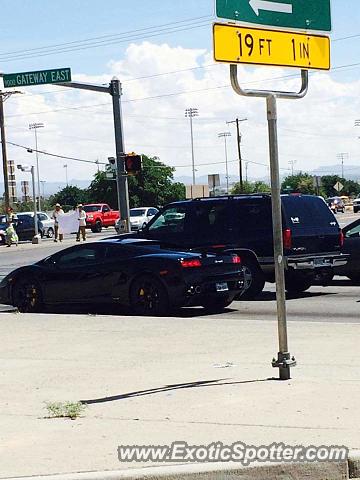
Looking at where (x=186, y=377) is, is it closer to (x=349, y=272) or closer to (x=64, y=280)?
(x=64, y=280)

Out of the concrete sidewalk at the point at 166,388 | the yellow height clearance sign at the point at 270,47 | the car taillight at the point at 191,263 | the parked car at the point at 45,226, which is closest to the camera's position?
the concrete sidewalk at the point at 166,388

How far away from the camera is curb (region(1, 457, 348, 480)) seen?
615 centimetres

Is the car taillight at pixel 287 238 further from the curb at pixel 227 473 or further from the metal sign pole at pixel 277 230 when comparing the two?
the curb at pixel 227 473

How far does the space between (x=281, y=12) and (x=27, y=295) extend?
956 cm

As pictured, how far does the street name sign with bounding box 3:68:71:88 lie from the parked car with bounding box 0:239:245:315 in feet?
40.1

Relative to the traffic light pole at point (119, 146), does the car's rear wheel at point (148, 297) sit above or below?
below

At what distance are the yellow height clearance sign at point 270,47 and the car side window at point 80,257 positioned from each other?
26.9ft

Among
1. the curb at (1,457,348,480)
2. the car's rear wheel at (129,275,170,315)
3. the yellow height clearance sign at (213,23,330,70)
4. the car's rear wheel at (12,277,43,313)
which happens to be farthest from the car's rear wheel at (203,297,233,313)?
the curb at (1,457,348,480)

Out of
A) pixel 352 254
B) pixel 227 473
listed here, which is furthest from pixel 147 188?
pixel 227 473

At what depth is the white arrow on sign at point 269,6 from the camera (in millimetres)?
8812

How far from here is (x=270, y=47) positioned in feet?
29.2

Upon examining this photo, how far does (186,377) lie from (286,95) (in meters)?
2.95

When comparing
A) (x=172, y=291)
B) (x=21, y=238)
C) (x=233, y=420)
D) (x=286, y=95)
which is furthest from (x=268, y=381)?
(x=21, y=238)

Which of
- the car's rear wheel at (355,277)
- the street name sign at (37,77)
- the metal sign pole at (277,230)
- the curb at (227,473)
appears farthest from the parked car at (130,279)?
the street name sign at (37,77)
